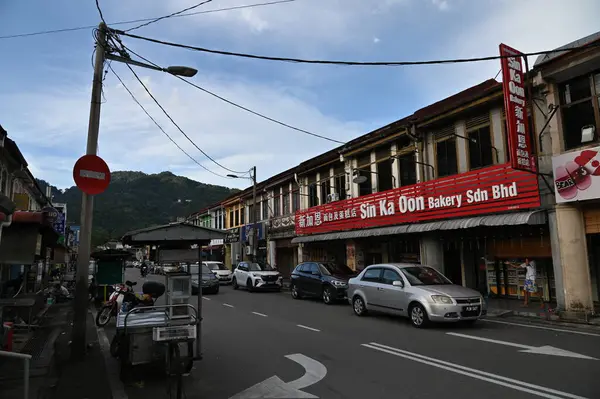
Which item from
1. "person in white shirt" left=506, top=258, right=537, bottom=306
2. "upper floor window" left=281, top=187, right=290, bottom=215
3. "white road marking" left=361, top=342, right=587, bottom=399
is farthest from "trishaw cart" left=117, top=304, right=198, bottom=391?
"upper floor window" left=281, top=187, right=290, bottom=215

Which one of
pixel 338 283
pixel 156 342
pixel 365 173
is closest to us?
pixel 156 342

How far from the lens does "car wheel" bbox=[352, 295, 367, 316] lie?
42.1 feet

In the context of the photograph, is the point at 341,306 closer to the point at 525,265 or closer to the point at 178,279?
the point at 525,265

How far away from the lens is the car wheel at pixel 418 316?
10422 mm

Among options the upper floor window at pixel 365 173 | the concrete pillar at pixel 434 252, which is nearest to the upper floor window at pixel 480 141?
the concrete pillar at pixel 434 252

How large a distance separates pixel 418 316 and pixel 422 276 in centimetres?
140

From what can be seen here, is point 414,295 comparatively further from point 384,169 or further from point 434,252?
point 384,169

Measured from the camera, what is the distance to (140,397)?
5.73 meters

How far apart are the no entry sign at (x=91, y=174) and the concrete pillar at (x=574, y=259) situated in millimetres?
12290

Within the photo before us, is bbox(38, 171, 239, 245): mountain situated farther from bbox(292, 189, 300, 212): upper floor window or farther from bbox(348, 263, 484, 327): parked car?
bbox(348, 263, 484, 327): parked car

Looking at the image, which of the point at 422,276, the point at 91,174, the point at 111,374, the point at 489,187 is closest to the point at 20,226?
the point at 91,174

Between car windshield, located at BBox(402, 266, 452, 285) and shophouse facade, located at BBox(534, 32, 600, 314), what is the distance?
371 centimetres

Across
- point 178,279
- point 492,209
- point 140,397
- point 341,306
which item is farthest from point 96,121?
point 492,209

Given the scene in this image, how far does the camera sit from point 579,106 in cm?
1273
